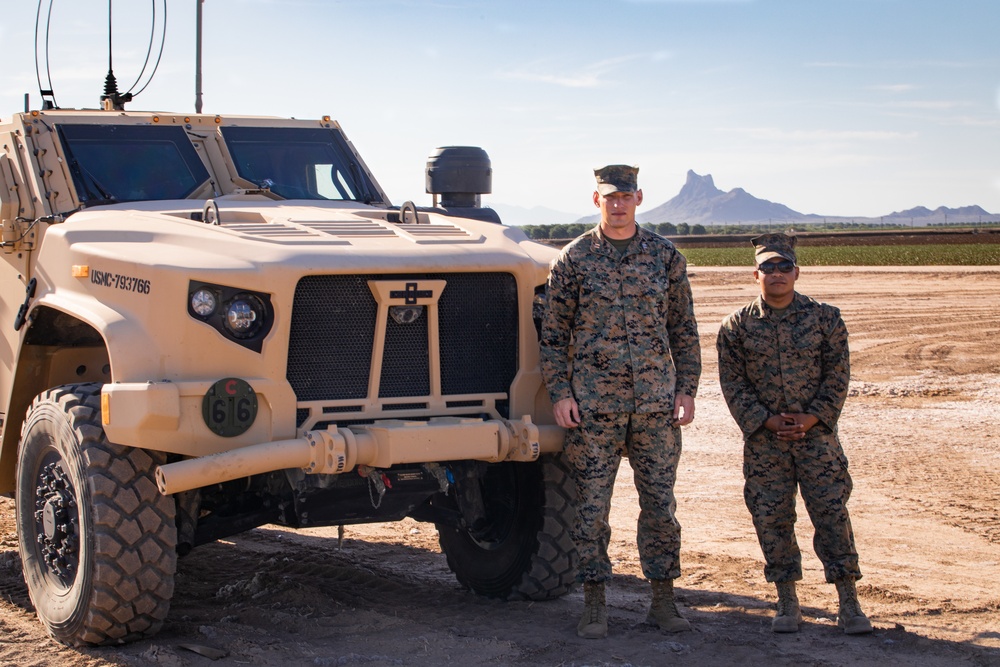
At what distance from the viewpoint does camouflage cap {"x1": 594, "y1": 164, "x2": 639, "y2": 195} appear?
552cm

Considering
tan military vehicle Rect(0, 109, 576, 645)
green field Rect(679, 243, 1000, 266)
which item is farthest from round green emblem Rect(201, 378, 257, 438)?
green field Rect(679, 243, 1000, 266)

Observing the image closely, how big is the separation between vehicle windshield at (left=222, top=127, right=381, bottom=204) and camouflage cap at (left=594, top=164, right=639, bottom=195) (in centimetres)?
203

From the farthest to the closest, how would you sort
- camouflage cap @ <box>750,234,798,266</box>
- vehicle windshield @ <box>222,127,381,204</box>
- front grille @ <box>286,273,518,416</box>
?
vehicle windshield @ <box>222,127,381,204</box> < camouflage cap @ <box>750,234,798,266</box> < front grille @ <box>286,273,518,416</box>

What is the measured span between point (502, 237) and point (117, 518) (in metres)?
2.08

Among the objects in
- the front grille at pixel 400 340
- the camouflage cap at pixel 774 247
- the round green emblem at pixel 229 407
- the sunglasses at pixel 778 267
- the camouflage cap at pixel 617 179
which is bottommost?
the round green emblem at pixel 229 407

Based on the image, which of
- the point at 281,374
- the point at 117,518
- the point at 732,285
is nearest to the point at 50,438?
the point at 117,518

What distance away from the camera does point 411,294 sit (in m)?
5.28

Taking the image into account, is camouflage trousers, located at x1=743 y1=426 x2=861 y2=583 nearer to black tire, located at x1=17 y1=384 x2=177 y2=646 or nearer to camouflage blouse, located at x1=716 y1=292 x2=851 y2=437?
camouflage blouse, located at x1=716 y1=292 x2=851 y2=437

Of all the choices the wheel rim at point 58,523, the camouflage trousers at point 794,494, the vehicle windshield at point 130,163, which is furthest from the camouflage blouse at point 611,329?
the vehicle windshield at point 130,163

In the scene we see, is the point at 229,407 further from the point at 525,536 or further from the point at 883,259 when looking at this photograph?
the point at 883,259

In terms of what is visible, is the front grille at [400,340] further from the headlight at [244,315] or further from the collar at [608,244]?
the collar at [608,244]

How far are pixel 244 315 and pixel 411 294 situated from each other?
70cm

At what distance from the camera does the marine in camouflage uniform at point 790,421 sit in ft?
18.1

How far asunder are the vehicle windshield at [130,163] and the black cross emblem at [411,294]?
6.43 ft
